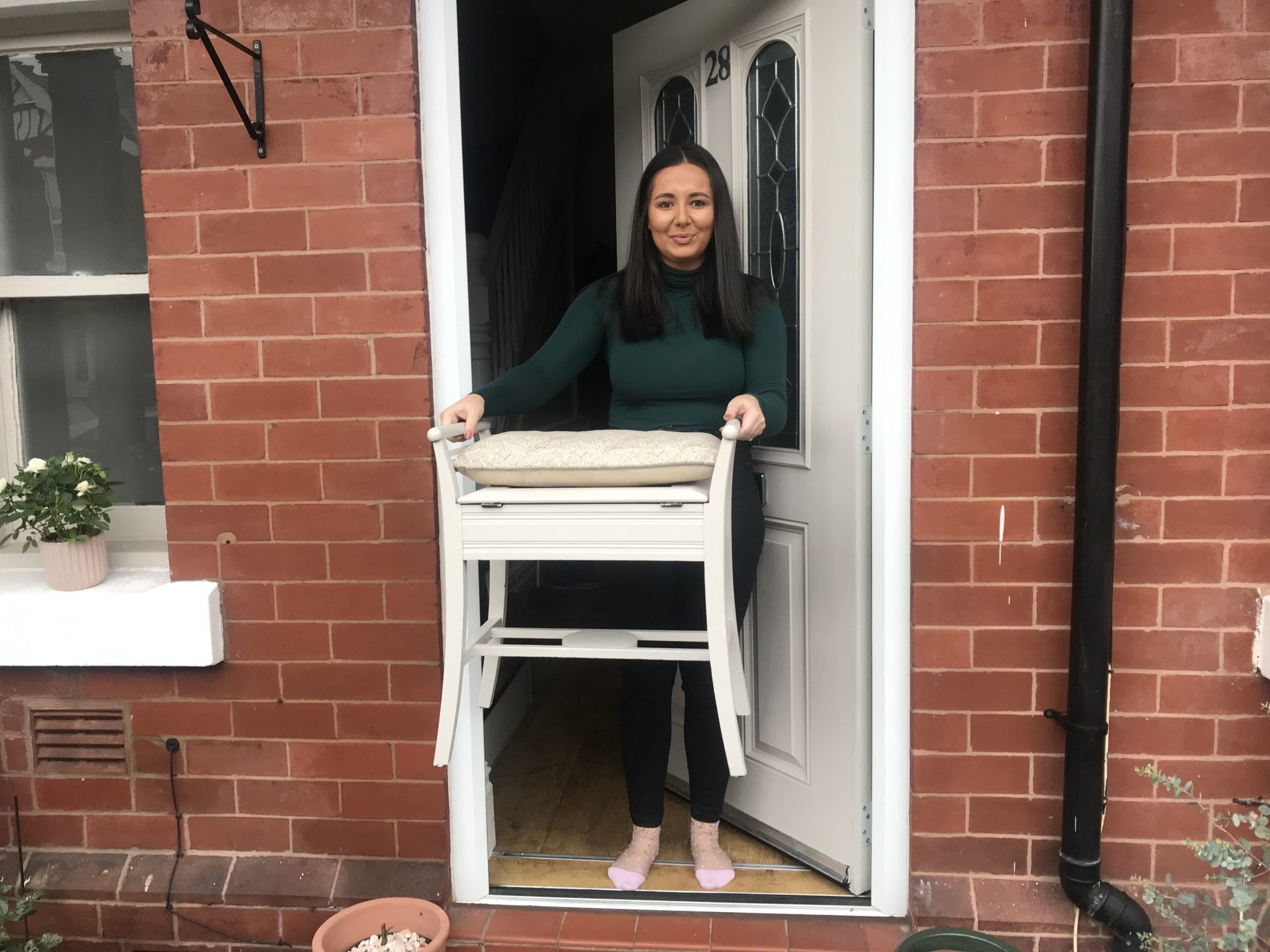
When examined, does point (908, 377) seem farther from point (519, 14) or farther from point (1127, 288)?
point (519, 14)

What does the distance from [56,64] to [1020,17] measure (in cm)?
219

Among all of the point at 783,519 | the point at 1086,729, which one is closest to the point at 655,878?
→ the point at 783,519

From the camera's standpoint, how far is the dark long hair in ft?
6.09

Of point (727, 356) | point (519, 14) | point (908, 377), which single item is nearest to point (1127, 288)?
point (908, 377)

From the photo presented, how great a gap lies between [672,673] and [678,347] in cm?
74

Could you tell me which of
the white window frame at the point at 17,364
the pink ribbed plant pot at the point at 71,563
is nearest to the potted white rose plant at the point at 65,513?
the pink ribbed plant pot at the point at 71,563

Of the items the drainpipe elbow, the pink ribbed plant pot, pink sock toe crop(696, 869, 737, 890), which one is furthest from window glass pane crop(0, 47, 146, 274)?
the drainpipe elbow

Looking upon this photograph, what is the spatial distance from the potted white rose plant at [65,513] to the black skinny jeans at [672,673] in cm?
115

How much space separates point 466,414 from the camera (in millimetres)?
1615

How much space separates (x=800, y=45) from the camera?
1968mm

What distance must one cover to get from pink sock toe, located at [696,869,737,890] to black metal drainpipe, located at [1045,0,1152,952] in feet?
2.37

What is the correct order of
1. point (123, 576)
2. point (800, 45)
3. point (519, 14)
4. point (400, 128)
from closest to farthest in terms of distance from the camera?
point (400, 128), point (800, 45), point (123, 576), point (519, 14)

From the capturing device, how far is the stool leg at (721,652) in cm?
146

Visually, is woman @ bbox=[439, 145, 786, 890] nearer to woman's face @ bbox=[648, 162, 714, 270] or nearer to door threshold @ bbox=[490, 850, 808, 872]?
woman's face @ bbox=[648, 162, 714, 270]
